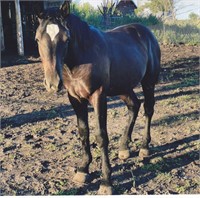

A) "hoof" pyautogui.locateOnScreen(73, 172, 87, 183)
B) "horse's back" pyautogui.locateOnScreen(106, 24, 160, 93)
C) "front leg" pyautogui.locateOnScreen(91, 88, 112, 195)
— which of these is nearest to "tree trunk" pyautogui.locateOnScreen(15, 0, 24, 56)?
"horse's back" pyautogui.locateOnScreen(106, 24, 160, 93)

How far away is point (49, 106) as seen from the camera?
20.8ft

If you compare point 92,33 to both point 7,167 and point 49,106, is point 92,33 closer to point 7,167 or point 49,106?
point 7,167

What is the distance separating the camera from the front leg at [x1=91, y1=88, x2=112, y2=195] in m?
3.14

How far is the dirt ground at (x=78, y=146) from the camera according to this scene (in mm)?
3463

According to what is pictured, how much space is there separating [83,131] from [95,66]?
862mm

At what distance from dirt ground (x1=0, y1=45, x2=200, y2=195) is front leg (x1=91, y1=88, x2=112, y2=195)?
0.16 metres

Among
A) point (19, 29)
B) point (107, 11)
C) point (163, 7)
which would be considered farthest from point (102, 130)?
point (163, 7)

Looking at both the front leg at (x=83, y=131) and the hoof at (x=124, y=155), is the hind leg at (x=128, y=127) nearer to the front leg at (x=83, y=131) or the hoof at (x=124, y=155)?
the hoof at (x=124, y=155)

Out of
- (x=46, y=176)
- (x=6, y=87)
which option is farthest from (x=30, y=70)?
(x=46, y=176)

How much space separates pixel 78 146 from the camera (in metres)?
4.43

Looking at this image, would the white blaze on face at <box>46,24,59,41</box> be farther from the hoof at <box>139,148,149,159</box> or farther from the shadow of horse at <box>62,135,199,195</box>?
the hoof at <box>139,148,149,159</box>

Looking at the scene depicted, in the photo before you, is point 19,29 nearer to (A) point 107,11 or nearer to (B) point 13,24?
(B) point 13,24

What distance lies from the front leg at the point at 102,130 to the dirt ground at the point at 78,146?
162 mm

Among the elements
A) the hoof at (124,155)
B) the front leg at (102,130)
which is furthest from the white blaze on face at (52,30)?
the hoof at (124,155)
